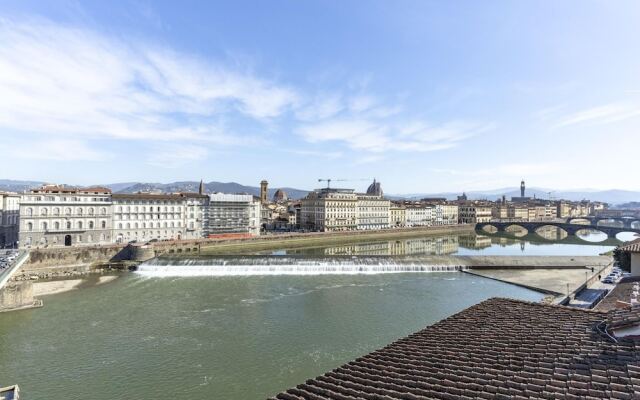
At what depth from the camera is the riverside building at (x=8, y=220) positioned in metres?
52.4

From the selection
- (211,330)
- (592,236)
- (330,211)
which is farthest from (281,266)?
(592,236)

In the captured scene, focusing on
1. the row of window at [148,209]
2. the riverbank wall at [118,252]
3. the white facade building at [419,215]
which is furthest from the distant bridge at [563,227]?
the row of window at [148,209]

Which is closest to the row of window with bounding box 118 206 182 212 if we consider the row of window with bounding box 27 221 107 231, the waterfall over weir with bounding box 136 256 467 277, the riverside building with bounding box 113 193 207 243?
the riverside building with bounding box 113 193 207 243

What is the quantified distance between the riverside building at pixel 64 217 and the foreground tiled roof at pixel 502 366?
2053 inches

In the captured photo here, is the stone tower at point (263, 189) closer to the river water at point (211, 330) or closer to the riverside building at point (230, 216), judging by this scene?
the riverside building at point (230, 216)

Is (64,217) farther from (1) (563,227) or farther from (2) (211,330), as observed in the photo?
(1) (563,227)

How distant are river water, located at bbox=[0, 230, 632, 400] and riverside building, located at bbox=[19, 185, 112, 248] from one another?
19886 mm

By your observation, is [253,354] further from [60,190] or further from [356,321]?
[60,190]

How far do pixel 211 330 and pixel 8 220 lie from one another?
168ft

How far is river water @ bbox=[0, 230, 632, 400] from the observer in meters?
15.6

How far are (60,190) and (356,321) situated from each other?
149 feet

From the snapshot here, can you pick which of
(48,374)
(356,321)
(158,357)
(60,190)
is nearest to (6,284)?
(48,374)

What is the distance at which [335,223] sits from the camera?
281 ft

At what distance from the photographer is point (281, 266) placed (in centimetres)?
3788
